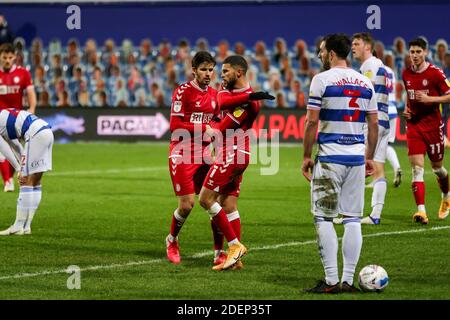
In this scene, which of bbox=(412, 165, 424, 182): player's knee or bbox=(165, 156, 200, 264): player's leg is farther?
bbox=(412, 165, 424, 182): player's knee

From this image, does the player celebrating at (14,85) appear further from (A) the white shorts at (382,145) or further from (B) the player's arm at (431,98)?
(B) the player's arm at (431,98)

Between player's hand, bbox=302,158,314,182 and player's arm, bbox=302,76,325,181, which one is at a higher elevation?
player's arm, bbox=302,76,325,181

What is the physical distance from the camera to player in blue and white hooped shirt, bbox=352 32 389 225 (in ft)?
43.7

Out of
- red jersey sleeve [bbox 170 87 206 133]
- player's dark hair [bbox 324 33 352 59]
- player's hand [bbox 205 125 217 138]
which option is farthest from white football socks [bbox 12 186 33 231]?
player's dark hair [bbox 324 33 352 59]

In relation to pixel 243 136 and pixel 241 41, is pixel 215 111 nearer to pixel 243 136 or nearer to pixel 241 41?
pixel 243 136

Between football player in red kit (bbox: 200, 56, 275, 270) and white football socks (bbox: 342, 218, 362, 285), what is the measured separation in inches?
60.2

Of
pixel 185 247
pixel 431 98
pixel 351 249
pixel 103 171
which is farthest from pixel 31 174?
pixel 103 171

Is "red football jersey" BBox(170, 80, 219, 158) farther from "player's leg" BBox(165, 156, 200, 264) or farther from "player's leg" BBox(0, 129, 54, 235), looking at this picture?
"player's leg" BBox(0, 129, 54, 235)

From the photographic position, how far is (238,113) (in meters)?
9.89

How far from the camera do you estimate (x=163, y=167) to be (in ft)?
72.7

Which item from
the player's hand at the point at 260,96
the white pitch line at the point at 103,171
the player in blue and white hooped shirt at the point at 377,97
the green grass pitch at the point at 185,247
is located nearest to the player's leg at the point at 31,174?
the green grass pitch at the point at 185,247

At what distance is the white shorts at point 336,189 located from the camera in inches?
338

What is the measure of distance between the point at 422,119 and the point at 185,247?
415cm
